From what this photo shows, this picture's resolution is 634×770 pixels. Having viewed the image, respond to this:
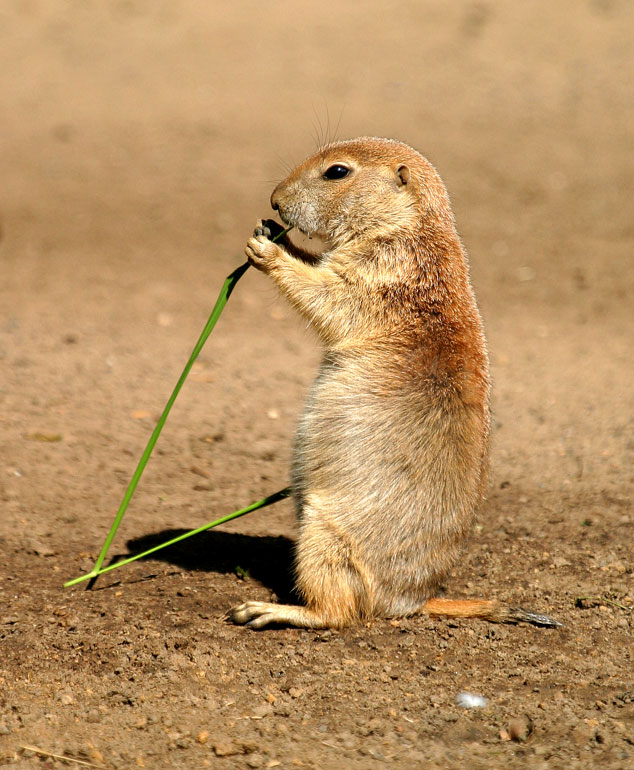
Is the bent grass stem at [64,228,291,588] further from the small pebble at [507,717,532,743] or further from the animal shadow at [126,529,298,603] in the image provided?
the small pebble at [507,717,532,743]

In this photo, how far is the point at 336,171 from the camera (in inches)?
170

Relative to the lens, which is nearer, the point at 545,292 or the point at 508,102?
the point at 545,292

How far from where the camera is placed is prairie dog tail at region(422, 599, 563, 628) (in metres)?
4.01

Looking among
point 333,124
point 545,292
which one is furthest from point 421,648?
point 333,124

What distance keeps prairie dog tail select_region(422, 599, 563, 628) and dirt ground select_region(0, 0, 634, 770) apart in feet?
0.25

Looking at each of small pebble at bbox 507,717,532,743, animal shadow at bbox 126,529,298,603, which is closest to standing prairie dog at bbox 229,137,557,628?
animal shadow at bbox 126,529,298,603

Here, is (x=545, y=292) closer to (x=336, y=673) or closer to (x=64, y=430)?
(x=64, y=430)

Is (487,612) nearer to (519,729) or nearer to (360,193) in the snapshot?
(519,729)

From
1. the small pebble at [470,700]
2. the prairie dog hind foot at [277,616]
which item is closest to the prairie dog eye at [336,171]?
the prairie dog hind foot at [277,616]

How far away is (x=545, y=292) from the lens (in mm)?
8578

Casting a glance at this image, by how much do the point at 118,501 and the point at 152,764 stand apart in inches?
87.2

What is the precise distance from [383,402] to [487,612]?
0.99 m

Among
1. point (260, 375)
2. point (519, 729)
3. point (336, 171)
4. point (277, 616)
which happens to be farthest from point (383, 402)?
point (260, 375)

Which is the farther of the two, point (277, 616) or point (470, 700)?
point (277, 616)
